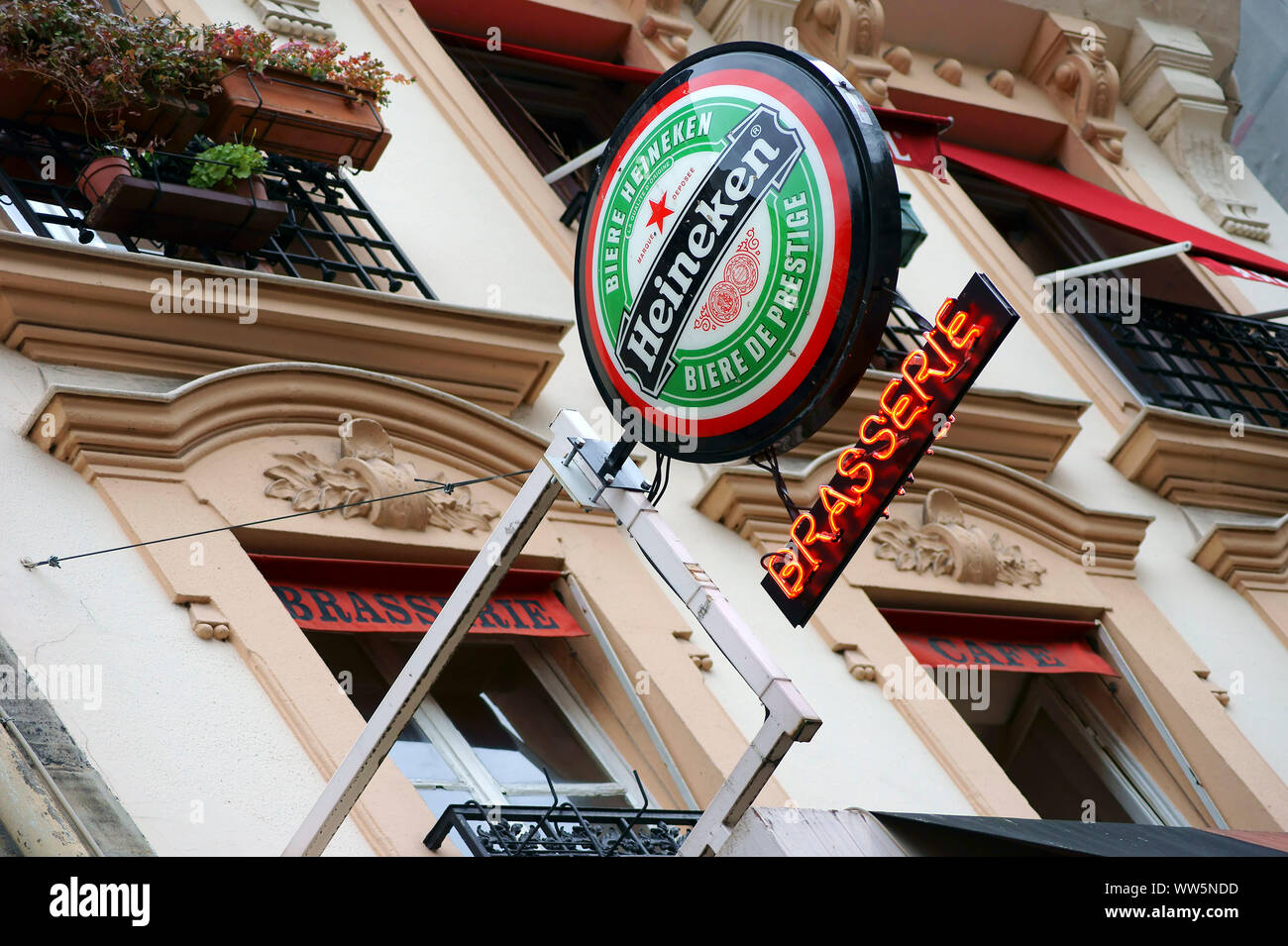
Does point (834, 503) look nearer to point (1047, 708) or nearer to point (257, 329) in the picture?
point (257, 329)

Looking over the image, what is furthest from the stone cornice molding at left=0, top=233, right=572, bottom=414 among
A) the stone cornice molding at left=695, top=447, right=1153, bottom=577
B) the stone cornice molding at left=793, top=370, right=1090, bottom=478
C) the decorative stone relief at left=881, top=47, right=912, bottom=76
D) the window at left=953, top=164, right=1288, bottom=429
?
the decorative stone relief at left=881, top=47, right=912, bottom=76

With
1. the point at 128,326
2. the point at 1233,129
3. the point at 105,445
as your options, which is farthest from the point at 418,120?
the point at 1233,129

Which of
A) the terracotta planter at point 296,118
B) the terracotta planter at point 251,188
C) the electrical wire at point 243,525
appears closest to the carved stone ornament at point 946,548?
the electrical wire at point 243,525

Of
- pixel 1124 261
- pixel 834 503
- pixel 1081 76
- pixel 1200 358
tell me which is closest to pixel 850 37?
pixel 1081 76

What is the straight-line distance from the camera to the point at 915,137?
8117mm

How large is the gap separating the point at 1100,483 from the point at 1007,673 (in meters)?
1.82

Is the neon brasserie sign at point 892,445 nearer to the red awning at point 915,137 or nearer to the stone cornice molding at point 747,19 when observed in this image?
the red awning at point 915,137

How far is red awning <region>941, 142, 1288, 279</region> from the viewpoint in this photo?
11.1m

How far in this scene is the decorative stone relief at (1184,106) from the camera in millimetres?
13555

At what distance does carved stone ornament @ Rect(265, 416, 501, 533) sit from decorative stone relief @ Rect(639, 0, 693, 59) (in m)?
5.22

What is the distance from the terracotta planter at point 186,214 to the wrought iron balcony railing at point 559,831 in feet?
10.9

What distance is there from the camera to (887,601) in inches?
349
